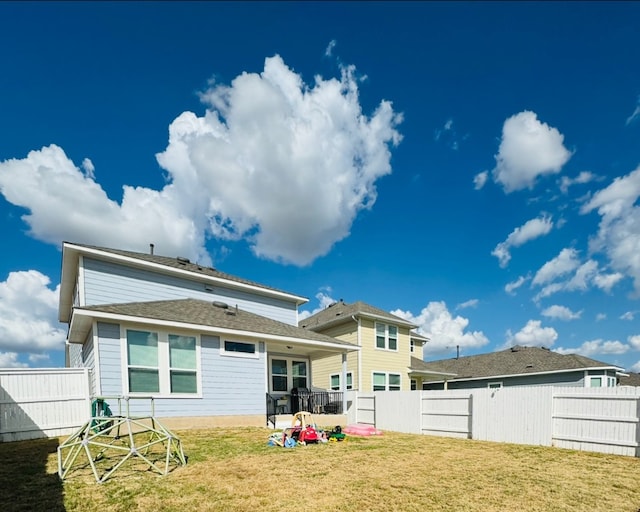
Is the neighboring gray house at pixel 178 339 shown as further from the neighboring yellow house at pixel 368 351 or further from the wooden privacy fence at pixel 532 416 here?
the neighboring yellow house at pixel 368 351

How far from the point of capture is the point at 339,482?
18.7 feet

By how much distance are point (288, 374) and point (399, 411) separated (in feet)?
17.0

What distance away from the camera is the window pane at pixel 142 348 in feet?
34.2

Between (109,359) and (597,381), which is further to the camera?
(597,381)

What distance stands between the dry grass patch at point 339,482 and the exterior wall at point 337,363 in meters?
12.3

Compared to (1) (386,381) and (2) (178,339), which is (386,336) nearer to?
(1) (386,381)

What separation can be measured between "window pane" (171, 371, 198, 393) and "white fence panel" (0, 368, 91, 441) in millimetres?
2211

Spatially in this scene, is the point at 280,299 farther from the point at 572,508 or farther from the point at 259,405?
the point at 572,508

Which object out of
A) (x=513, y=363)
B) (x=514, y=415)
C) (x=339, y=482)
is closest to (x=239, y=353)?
(x=339, y=482)

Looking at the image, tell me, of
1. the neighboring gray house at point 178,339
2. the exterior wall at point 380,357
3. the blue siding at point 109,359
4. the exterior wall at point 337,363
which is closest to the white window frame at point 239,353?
the neighboring gray house at point 178,339

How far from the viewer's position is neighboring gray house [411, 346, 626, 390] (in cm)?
2375

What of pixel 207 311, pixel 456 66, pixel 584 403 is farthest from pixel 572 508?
pixel 456 66

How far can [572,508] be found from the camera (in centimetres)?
470

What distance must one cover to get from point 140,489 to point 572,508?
5.91m
